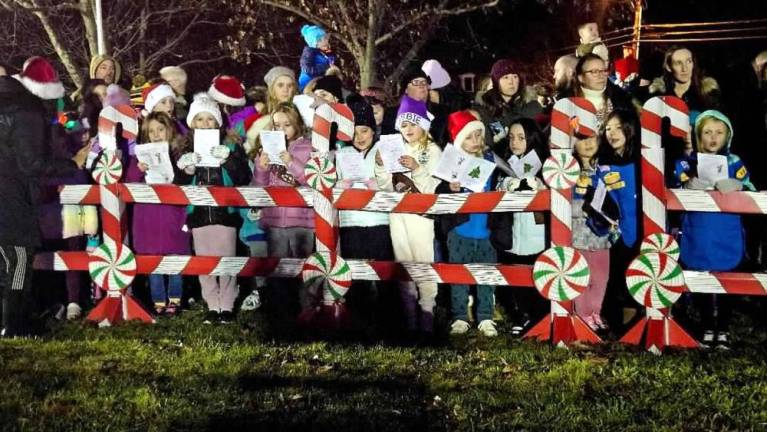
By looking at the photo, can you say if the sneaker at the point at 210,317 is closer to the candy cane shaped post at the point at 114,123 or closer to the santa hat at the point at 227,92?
the candy cane shaped post at the point at 114,123

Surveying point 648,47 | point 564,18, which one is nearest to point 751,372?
point 648,47

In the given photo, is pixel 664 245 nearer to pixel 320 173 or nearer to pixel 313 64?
pixel 320 173

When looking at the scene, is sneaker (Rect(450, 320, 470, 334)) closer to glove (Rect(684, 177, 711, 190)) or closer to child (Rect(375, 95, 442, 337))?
child (Rect(375, 95, 442, 337))

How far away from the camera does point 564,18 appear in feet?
126

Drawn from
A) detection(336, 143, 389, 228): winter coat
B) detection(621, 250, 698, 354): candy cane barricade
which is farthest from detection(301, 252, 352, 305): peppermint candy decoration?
detection(621, 250, 698, 354): candy cane barricade

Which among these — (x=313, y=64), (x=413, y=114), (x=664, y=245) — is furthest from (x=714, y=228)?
(x=313, y=64)

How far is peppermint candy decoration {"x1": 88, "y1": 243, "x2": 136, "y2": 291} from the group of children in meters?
0.62

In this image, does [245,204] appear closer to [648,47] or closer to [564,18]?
[648,47]

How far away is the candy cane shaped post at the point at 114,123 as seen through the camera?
7688 mm

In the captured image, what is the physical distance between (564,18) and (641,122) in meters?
33.2

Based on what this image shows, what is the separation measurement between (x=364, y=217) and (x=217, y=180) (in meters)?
1.38

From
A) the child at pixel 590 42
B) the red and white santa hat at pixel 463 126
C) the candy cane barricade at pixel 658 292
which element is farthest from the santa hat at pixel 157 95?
the candy cane barricade at pixel 658 292

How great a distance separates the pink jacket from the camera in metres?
7.59

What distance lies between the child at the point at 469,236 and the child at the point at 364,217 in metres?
0.55
